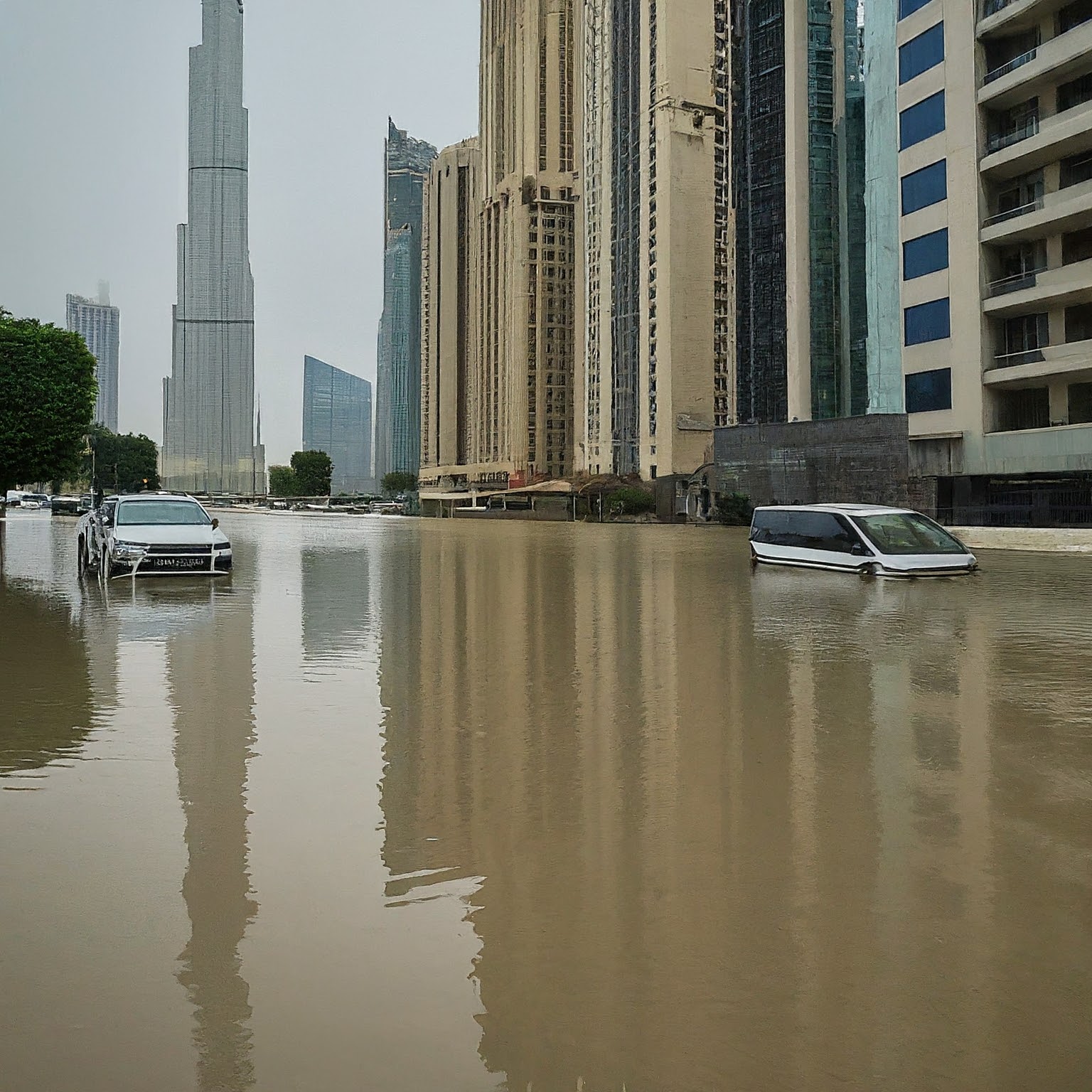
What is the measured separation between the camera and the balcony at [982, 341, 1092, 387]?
37.2 meters

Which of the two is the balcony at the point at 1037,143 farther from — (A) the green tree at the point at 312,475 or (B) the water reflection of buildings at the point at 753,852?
(A) the green tree at the point at 312,475

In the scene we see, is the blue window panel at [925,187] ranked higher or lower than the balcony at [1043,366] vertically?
higher

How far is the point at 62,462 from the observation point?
159 ft

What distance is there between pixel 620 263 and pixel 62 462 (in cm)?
6194

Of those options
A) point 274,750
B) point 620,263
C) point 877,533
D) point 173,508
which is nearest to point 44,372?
point 173,508

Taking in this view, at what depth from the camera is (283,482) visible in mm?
160625

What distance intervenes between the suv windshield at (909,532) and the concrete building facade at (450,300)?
458ft

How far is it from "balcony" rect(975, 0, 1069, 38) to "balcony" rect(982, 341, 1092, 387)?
11.8 meters

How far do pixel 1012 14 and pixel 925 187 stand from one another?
6.75 meters

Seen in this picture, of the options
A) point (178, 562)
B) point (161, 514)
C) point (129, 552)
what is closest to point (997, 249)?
point (161, 514)

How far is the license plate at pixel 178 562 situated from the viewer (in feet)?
62.3

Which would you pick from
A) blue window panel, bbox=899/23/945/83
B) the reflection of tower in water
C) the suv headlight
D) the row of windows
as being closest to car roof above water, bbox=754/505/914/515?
the suv headlight

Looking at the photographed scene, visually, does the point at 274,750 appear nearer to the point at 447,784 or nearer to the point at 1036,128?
the point at 447,784

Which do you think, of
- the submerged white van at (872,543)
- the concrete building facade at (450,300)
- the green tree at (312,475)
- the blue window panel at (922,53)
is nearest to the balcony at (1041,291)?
the blue window panel at (922,53)
